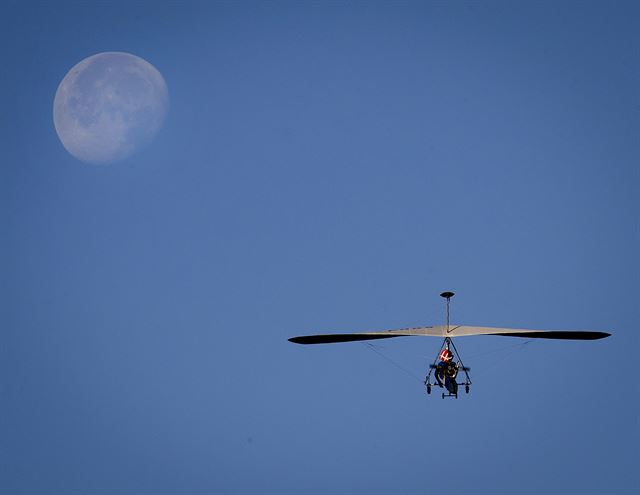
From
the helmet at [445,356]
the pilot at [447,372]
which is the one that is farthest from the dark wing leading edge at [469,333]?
the pilot at [447,372]

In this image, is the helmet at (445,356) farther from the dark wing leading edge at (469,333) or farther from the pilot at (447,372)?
the dark wing leading edge at (469,333)

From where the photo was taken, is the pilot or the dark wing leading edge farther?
the pilot

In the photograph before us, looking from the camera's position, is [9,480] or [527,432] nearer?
[9,480]

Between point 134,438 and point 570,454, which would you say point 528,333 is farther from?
point 134,438

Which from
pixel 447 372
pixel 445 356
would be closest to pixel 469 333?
pixel 445 356

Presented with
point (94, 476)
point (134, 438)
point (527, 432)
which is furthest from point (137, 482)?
point (527, 432)

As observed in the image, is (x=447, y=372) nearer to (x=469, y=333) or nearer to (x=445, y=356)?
(x=445, y=356)

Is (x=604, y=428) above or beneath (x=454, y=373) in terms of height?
above

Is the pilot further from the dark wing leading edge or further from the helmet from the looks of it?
the dark wing leading edge

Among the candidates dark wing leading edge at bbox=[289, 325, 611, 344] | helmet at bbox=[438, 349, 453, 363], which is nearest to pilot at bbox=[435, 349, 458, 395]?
helmet at bbox=[438, 349, 453, 363]
